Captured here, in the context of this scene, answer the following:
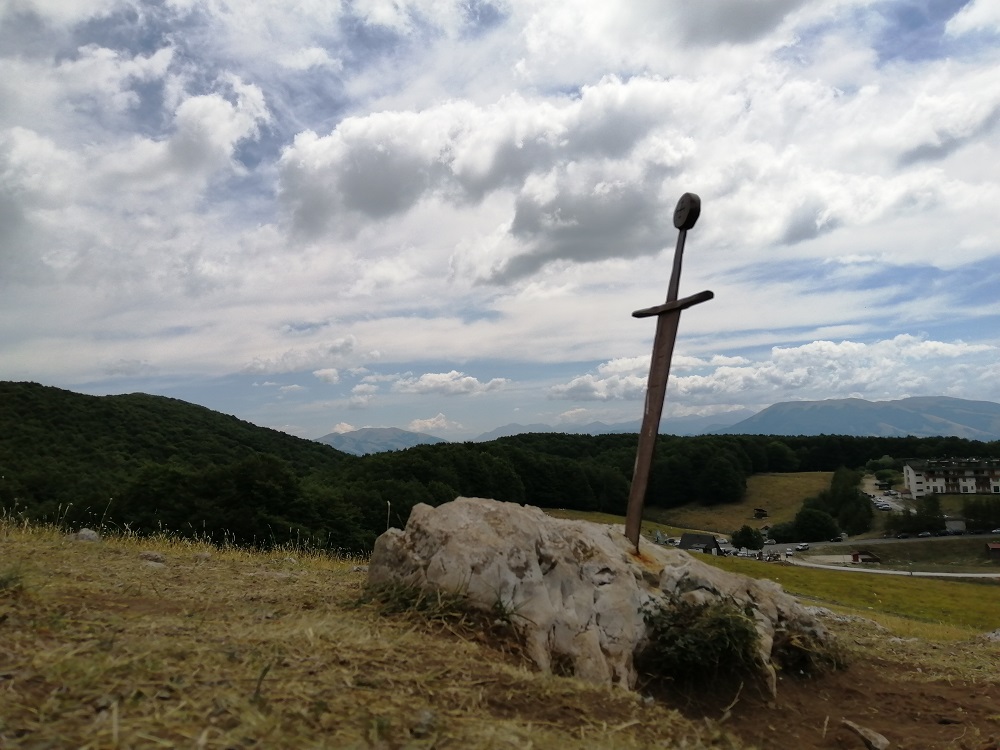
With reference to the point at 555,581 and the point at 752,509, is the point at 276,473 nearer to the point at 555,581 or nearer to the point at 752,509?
the point at 555,581

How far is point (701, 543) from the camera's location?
8488 cm

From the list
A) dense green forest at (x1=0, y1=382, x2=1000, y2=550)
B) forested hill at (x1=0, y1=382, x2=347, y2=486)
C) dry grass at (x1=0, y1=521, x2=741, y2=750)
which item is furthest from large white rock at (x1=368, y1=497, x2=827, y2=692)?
forested hill at (x1=0, y1=382, x2=347, y2=486)

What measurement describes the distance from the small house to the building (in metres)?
69.7

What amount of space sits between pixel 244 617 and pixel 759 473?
161523 millimetres

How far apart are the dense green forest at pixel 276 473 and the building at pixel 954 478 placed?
46.7 ft

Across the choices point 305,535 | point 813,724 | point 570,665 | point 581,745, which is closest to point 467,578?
point 570,665

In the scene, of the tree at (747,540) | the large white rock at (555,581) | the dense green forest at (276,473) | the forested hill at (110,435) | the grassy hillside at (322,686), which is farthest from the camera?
the tree at (747,540)

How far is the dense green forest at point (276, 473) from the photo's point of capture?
3975 cm

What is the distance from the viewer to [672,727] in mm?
5340

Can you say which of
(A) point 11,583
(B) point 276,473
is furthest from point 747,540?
(A) point 11,583

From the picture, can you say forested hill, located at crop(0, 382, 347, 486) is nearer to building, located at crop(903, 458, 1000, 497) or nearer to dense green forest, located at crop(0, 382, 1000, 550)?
dense green forest, located at crop(0, 382, 1000, 550)

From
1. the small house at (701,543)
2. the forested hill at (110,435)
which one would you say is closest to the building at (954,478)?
the small house at (701,543)

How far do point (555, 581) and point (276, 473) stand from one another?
38351 millimetres

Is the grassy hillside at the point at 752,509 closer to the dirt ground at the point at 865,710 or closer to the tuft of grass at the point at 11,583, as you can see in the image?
the dirt ground at the point at 865,710
